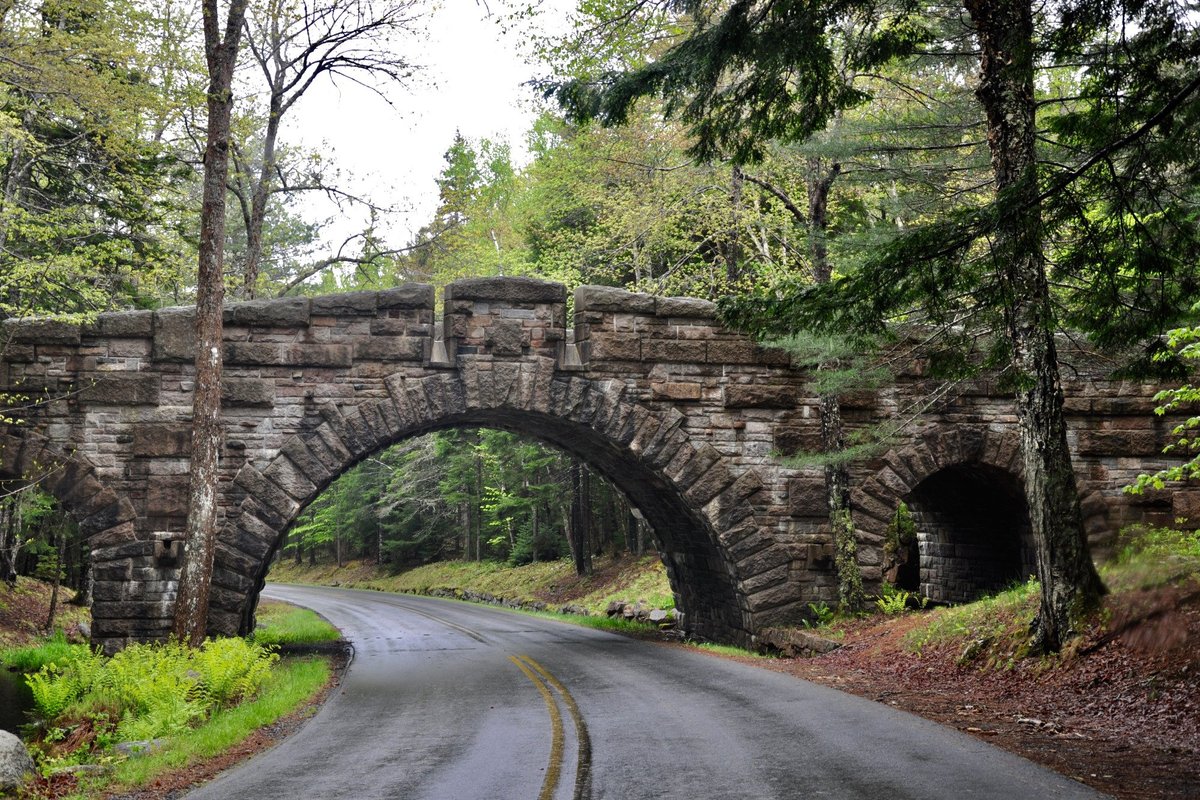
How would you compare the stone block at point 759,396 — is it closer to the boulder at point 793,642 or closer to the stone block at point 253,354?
the boulder at point 793,642

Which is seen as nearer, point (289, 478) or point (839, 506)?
point (289, 478)

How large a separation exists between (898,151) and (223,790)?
39.0ft

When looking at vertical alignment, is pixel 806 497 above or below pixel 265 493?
below

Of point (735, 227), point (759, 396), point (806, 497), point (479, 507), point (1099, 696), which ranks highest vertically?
point (735, 227)

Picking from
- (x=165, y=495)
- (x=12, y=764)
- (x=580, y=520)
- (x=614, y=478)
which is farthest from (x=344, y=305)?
(x=580, y=520)

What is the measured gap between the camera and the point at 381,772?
7.17 meters

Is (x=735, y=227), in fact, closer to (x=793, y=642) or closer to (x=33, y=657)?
(x=793, y=642)

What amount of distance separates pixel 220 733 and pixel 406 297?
735 centimetres

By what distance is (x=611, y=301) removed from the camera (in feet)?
50.0

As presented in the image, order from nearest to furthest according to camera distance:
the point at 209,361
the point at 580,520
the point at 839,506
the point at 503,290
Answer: the point at 209,361 → the point at 503,290 → the point at 839,506 → the point at 580,520

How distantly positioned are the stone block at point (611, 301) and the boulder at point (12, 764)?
30.7 feet

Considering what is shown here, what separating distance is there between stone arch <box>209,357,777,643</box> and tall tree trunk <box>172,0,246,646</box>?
2.16 feet

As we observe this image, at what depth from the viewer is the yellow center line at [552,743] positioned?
21.3ft

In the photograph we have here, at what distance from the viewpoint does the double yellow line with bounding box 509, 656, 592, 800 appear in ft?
21.2
